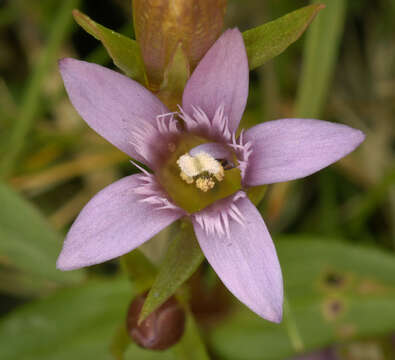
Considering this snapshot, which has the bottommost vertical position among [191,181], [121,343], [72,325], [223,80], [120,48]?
[72,325]

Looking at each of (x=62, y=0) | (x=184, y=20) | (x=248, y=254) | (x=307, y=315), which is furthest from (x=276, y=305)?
(x=62, y=0)

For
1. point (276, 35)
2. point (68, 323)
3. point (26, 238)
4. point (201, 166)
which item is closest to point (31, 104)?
point (26, 238)

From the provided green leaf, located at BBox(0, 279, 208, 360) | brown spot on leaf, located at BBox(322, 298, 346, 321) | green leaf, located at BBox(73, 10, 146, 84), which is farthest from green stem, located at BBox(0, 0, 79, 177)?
brown spot on leaf, located at BBox(322, 298, 346, 321)

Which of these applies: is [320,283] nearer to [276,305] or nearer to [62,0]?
[276,305]

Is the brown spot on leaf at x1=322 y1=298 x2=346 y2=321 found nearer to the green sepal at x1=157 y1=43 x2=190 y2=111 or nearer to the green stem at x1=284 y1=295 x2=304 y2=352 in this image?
the green stem at x1=284 y1=295 x2=304 y2=352

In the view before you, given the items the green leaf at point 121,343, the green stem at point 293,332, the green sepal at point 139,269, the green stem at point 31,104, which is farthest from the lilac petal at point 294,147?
the green stem at point 31,104

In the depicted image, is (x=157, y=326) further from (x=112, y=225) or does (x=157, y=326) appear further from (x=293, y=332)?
(x=293, y=332)
